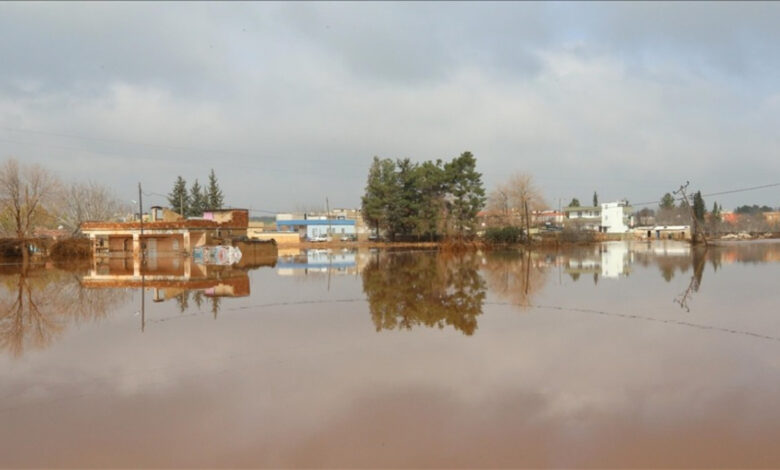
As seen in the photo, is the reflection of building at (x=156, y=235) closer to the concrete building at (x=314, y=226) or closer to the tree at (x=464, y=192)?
the tree at (x=464, y=192)

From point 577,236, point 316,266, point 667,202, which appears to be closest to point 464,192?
point 577,236

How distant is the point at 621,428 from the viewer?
5.37m

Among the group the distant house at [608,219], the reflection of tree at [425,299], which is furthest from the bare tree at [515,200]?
the reflection of tree at [425,299]

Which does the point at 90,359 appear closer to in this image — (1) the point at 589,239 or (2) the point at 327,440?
(2) the point at 327,440

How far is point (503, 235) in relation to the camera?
5850cm

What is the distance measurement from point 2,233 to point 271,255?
27587mm

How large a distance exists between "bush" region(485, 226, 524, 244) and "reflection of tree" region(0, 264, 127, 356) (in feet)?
141

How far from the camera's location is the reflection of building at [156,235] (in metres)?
42.1

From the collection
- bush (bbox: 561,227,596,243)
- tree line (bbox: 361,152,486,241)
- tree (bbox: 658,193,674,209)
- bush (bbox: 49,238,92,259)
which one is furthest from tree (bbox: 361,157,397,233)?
tree (bbox: 658,193,674,209)

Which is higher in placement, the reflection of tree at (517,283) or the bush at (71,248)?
the bush at (71,248)

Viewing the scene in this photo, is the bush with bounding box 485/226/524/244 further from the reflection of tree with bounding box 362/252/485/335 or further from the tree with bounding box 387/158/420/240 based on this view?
the reflection of tree with bounding box 362/252/485/335

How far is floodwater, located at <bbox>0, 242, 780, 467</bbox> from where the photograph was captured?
197 inches

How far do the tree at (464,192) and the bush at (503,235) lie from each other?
7.78ft

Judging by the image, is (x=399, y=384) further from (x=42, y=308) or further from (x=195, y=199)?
(x=195, y=199)
